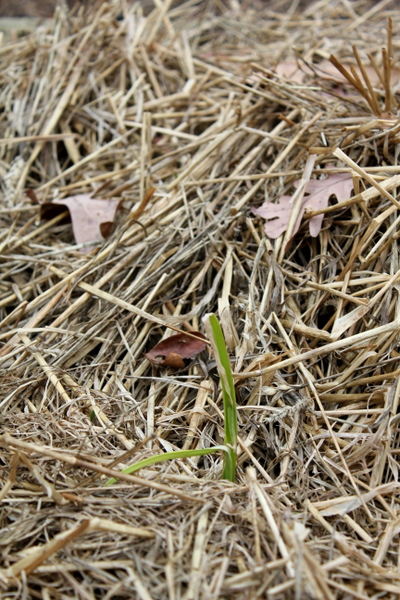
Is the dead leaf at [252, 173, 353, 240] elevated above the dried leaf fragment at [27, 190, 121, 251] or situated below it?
below

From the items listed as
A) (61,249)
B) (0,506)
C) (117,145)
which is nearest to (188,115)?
(117,145)

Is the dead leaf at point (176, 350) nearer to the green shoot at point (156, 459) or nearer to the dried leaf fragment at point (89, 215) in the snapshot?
the green shoot at point (156, 459)

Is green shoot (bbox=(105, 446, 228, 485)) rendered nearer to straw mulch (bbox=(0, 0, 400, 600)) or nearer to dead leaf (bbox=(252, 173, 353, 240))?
straw mulch (bbox=(0, 0, 400, 600))

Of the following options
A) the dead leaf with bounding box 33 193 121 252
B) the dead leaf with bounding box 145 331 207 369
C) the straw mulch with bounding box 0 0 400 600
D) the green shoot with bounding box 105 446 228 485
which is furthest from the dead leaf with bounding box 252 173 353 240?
the green shoot with bounding box 105 446 228 485

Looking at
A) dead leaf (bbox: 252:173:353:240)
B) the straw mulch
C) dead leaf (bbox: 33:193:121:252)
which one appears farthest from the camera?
dead leaf (bbox: 33:193:121:252)

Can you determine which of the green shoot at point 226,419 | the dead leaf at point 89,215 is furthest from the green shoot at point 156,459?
the dead leaf at point 89,215

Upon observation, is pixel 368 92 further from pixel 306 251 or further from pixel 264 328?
pixel 264 328
